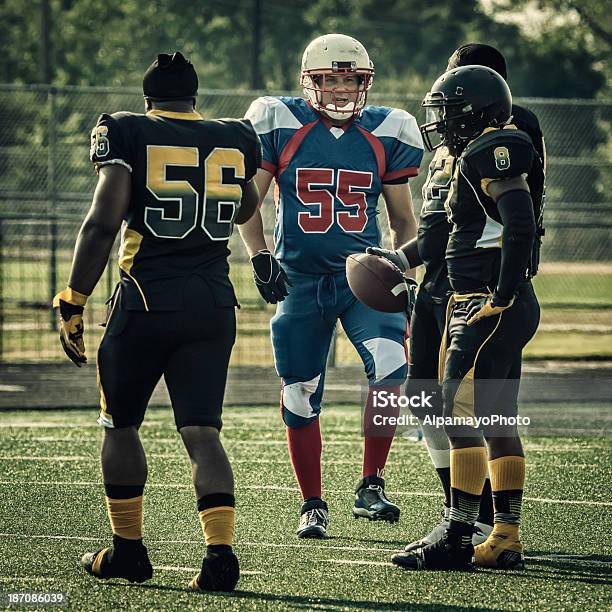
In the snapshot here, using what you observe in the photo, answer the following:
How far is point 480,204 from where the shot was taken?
4832 mm

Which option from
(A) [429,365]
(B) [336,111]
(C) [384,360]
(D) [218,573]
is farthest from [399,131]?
(D) [218,573]

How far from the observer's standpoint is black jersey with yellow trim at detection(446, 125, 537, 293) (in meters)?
4.68

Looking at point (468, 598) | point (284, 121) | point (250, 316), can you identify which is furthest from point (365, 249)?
point (250, 316)

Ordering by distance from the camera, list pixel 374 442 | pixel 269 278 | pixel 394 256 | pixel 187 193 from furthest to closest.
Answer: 1. pixel 374 442
2. pixel 269 278
3. pixel 394 256
4. pixel 187 193

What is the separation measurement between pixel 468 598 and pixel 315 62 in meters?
2.55

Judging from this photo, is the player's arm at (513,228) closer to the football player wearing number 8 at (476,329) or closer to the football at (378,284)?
the football player wearing number 8 at (476,329)

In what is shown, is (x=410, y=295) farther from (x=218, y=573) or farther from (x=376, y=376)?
(x=218, y=573)

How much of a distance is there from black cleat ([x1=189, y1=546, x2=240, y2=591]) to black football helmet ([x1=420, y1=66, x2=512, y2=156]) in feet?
5.59

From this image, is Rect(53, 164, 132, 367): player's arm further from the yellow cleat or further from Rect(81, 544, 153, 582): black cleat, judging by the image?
the yellow cleat

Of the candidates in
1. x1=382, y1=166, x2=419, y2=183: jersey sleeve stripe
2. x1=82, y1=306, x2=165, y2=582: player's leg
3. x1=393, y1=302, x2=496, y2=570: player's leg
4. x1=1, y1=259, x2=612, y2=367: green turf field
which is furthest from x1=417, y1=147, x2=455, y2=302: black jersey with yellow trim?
x1=1, y1=259, x2=612, y2=367: green turf field

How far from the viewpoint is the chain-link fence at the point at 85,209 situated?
13.0 meters

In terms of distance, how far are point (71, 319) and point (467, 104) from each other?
5.26 ft

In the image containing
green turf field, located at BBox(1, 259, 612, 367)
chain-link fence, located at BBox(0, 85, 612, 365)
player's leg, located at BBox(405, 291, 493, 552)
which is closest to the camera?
player's leg, located at BBox(405, 291, 493, 552)

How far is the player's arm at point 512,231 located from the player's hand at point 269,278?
1.18 m
